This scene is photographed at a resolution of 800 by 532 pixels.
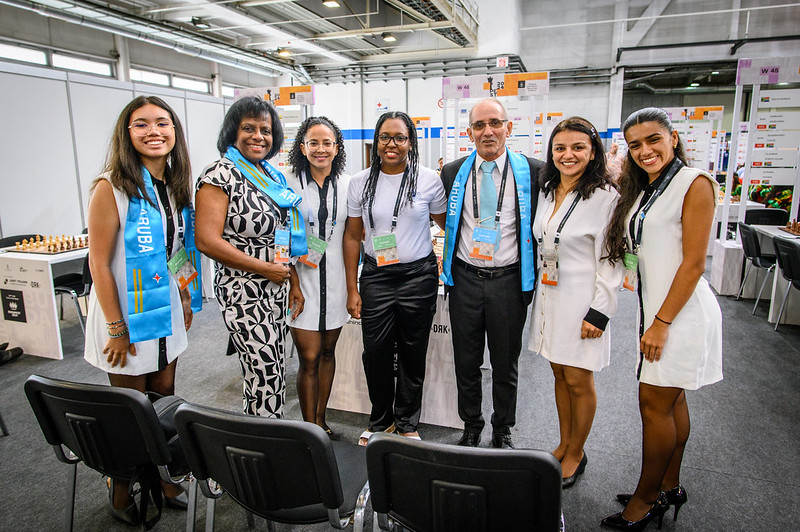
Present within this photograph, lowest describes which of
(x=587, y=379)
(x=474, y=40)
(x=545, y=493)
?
(x=587, y=379)

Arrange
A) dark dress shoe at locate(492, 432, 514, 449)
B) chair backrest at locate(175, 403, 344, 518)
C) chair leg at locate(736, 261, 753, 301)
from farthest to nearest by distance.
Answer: chair leg at locate(736, 261, 753, 301)
dark dress shoe at locate(492, 432, 514, 449)
chair backrest at locate(175, 403, 344, 518)

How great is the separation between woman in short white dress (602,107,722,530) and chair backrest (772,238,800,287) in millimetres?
2790

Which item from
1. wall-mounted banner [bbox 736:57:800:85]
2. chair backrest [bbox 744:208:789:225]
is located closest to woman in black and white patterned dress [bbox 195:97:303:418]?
wall-mounted banner [bbox 736:57:800:85]

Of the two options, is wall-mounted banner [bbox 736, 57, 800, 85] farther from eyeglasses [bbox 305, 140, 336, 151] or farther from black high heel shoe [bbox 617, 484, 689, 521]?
eyeglasses [bbox 305, 140, 336, 151]

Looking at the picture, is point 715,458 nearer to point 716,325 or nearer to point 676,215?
point 716,325

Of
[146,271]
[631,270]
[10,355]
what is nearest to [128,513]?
[146,271]

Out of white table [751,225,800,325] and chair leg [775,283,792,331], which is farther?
white table [751,225,800,325]

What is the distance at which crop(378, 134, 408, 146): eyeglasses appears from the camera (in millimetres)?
2100

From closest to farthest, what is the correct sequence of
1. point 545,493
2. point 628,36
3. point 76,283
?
point 545,493
point 76,283
point 628,36

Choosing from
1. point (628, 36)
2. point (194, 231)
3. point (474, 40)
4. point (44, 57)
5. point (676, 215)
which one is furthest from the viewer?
point (628, 36)

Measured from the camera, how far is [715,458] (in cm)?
242

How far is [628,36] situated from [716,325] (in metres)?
11.2

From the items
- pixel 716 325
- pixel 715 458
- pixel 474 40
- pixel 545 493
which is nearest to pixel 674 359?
pixel 716 325

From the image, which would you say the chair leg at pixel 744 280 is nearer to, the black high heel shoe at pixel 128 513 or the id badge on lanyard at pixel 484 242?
the id badge on lanyard at pixel 484 242
